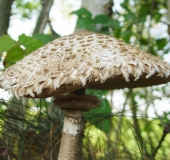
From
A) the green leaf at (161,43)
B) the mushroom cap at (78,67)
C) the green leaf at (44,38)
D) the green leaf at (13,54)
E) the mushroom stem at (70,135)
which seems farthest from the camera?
the green leaf at (161,43)

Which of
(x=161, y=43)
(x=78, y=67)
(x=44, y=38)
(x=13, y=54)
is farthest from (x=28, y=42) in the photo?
(x=161, y=43)

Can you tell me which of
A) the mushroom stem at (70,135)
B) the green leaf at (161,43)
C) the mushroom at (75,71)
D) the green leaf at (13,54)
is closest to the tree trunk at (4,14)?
the green leaf at (13,54)

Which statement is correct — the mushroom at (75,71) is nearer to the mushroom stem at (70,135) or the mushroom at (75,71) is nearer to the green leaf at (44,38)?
the mushroom stem at (70,135)

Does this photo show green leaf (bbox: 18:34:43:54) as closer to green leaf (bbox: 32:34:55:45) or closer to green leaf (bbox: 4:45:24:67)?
green leaf (bbox: 4:45:24:67)

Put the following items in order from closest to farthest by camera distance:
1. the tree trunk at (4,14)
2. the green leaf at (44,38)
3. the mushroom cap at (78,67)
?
the mushroom cap at (78,67)
the green leaf at (44,38)
the tree trunk at (4,14)

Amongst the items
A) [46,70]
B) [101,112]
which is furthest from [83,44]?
[101,112]

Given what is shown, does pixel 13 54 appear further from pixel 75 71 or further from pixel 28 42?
pixel 75 71
